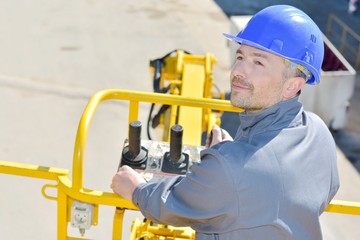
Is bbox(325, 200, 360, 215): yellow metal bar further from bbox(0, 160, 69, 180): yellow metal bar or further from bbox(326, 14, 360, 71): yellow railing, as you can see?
bbox(326, 14, 360, 71): yellow railing

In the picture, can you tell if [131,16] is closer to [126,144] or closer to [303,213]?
[126,144]

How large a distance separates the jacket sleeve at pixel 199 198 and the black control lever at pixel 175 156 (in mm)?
689

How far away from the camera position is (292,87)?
7.73ft

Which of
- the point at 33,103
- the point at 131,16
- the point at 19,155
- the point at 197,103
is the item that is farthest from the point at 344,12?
the point at 197,103

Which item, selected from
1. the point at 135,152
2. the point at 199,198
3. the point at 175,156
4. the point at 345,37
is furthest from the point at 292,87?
the point at 345,37

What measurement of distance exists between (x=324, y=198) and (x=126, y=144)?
4.59 feet

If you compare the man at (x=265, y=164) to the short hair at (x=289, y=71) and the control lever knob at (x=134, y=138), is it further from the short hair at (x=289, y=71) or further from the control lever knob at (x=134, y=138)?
the control lever knob at (x=134, y=138)

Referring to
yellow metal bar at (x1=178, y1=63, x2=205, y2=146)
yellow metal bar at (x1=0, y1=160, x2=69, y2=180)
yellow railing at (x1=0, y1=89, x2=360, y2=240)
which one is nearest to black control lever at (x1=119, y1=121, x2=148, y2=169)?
yellow railing at (x1=0, y1=89, x2=360, y2=240)

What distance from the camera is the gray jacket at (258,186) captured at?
2.06 metres

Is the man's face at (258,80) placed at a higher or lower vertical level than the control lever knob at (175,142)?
higher

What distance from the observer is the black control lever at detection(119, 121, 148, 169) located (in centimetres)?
302

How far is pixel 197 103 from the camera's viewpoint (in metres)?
3.56

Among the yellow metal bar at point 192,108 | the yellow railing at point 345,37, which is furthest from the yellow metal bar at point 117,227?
the yellow railing at point 345,37

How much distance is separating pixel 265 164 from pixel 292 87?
481 millimetres
